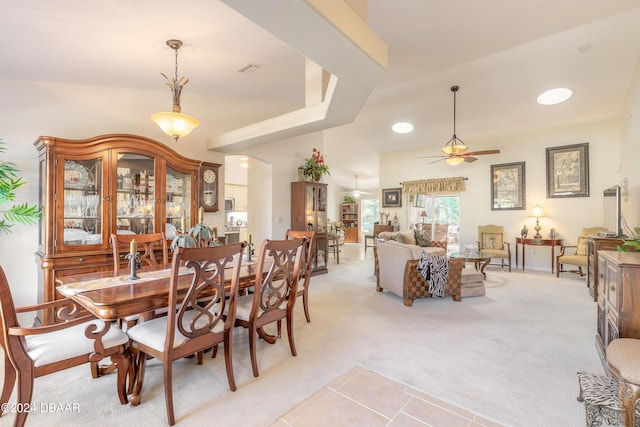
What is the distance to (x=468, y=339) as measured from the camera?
114 inches

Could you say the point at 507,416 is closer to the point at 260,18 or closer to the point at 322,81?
the point at 260,18

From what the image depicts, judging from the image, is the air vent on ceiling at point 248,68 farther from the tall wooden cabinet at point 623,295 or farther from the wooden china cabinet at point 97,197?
the tall wooden cabinet at point 623,295

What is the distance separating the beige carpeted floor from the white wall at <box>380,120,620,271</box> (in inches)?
107

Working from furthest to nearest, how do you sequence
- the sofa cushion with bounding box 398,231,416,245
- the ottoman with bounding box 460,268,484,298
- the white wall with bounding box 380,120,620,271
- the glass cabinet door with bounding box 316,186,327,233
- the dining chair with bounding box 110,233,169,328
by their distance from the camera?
the sofa cushion with bounding box 398,231,416,245 < the glass cabinet door with bounding box 316,186,327,233 < the white wall with bounding box 380,120,620,271 < the ottoman with bounding box 460,268,484,298 < the dining chair with bounding box 110,233,169,328

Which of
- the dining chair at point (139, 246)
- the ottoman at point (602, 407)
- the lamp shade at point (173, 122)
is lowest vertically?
the ottoman at point (602, 407)

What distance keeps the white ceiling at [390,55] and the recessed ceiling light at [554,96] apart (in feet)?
0.43

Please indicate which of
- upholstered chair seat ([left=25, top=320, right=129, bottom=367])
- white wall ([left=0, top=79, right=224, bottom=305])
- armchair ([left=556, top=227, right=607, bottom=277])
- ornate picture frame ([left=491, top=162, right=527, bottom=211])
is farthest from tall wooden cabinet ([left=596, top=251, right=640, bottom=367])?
white wall ([left=0, top=79, right=224, bottom=305])

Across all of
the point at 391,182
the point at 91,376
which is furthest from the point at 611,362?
the point at 391,182

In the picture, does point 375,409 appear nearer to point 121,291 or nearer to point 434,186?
point 121,291

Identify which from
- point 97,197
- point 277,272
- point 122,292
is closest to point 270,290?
point 277,272

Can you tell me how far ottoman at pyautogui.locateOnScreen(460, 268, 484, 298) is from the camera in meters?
4.31

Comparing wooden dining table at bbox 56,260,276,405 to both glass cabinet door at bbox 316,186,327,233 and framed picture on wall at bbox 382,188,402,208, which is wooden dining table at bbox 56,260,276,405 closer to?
glass cabinet door at bbox 316,186,327,233

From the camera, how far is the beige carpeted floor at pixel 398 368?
1.82 metres

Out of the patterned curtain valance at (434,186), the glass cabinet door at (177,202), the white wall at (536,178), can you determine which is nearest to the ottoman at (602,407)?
the glass cabinet door at (177,202)
